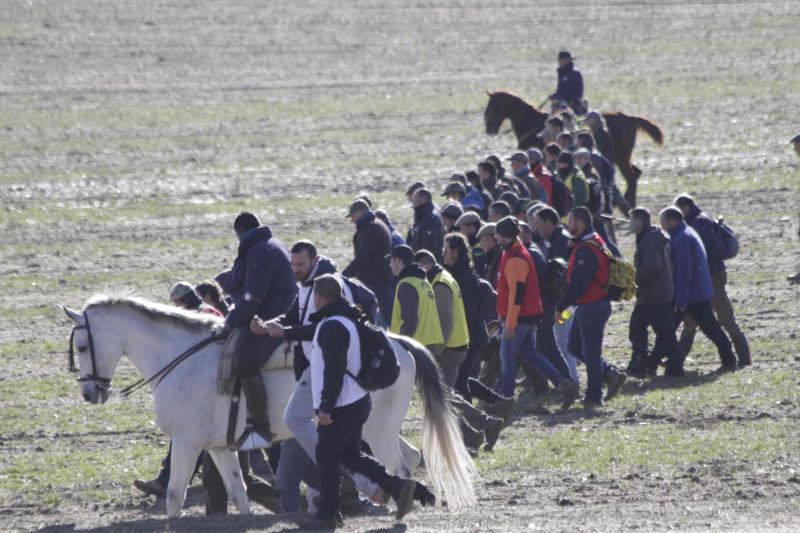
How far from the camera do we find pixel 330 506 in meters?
9.59

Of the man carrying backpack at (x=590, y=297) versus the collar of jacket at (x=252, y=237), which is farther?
the man carrying backpack at (x=590, y=297)

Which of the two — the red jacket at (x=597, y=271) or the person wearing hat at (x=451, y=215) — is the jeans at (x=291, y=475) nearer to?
the red jacket at (x=597, y=271)

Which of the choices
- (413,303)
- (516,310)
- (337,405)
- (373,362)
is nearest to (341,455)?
(337,405)

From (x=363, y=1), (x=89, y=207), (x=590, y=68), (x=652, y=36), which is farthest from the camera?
(x=363, y=1)

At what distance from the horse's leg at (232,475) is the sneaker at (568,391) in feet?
13.5

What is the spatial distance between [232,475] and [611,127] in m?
16.6

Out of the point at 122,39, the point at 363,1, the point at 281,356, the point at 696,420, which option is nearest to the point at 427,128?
the point at 122,39

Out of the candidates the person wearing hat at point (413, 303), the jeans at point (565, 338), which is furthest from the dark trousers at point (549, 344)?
the person wearing hat at point (413, 303)

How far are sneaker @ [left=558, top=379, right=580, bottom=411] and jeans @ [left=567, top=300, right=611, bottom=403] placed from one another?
16cm

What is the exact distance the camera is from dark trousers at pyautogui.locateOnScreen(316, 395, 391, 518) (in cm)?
943

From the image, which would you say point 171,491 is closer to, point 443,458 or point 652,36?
point 443,458

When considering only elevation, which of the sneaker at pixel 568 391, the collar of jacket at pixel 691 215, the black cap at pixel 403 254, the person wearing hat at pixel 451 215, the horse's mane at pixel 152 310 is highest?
the person wearing hat at pixel 451 215

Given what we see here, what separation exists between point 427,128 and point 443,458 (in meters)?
23.1

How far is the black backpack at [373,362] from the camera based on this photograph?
934cm
